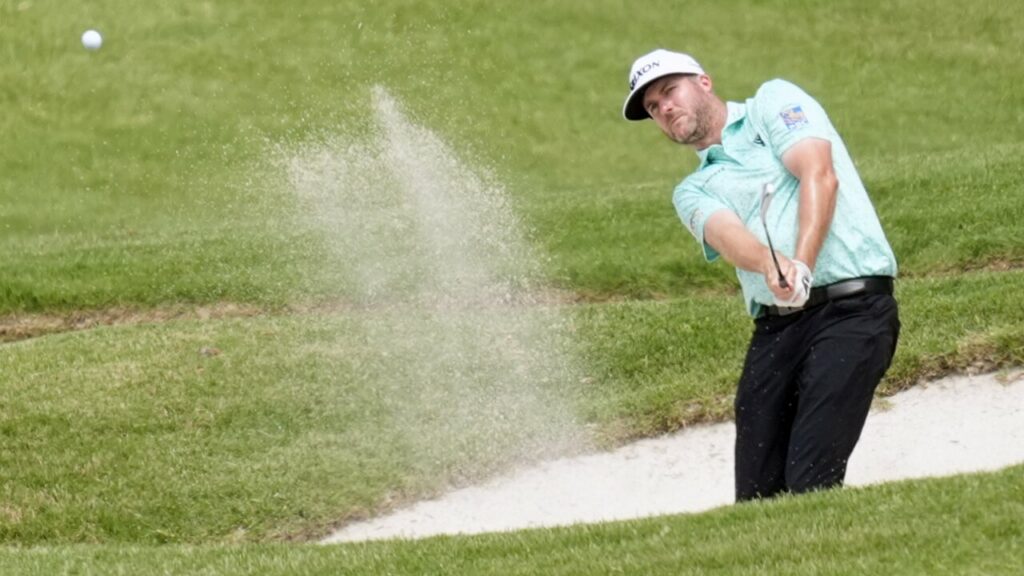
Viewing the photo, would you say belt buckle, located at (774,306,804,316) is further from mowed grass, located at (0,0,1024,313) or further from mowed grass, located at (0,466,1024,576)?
mowed grass, located at (0,0,1024,313)

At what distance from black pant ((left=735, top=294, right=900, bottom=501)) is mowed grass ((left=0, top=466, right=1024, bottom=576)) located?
192 mm

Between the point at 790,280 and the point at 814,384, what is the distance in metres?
0.65

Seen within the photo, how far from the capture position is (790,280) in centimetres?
604

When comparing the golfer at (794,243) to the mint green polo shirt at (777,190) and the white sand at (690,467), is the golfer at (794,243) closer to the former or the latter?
the mint green polo shirt at (777,190)

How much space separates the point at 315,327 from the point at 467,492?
12.6 feet

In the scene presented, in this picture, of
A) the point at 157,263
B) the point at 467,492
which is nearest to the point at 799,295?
the point at 467,492

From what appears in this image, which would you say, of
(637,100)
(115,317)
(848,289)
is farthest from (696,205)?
(115,317)

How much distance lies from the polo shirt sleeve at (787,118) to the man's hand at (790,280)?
1.87 feet

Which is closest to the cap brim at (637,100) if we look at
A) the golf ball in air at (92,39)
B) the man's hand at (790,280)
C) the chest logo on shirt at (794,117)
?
the chest logo on shirt at (794,117)

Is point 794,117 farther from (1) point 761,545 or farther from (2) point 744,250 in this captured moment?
(1) point 761,545

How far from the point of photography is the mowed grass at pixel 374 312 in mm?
7539

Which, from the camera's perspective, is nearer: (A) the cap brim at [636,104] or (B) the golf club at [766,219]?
(B) the golf club at [766,219]

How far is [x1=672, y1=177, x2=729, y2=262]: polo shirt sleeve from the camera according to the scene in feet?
21.8

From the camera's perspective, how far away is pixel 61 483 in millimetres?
11102
